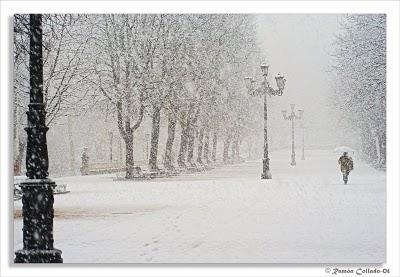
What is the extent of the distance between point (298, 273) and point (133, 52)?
2.45 metres

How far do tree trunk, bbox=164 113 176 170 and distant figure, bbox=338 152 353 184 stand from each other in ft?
5.02

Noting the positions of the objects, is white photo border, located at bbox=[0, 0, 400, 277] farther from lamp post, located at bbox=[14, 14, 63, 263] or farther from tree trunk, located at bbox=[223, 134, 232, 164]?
tree trunk, located at bbox=[223, 134, 232, 164]

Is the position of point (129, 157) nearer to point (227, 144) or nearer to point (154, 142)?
point (154, 142)

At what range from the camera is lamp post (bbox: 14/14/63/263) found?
191 inches

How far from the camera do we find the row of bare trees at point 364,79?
562 centimetres

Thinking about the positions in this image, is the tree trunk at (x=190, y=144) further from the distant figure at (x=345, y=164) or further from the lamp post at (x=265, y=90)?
the distant figure at (x=345, y=164)

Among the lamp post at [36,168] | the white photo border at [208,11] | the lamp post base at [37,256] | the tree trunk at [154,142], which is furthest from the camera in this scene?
the tree trunk at [154,142]

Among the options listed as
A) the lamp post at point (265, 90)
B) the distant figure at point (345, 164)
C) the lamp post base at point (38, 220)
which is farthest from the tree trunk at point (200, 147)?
the lamp post base at point (38, 220)

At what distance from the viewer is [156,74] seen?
602 centimetres

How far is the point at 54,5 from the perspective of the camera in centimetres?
563

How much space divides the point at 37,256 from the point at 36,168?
2.88ft

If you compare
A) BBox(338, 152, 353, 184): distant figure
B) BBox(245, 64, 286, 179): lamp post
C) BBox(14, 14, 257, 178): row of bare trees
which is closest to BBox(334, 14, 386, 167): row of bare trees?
BBox(338, 152, 353, 184): distant figure

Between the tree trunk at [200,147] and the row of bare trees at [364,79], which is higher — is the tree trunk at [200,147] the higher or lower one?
the lower one

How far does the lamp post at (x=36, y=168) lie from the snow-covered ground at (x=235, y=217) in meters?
0.51
